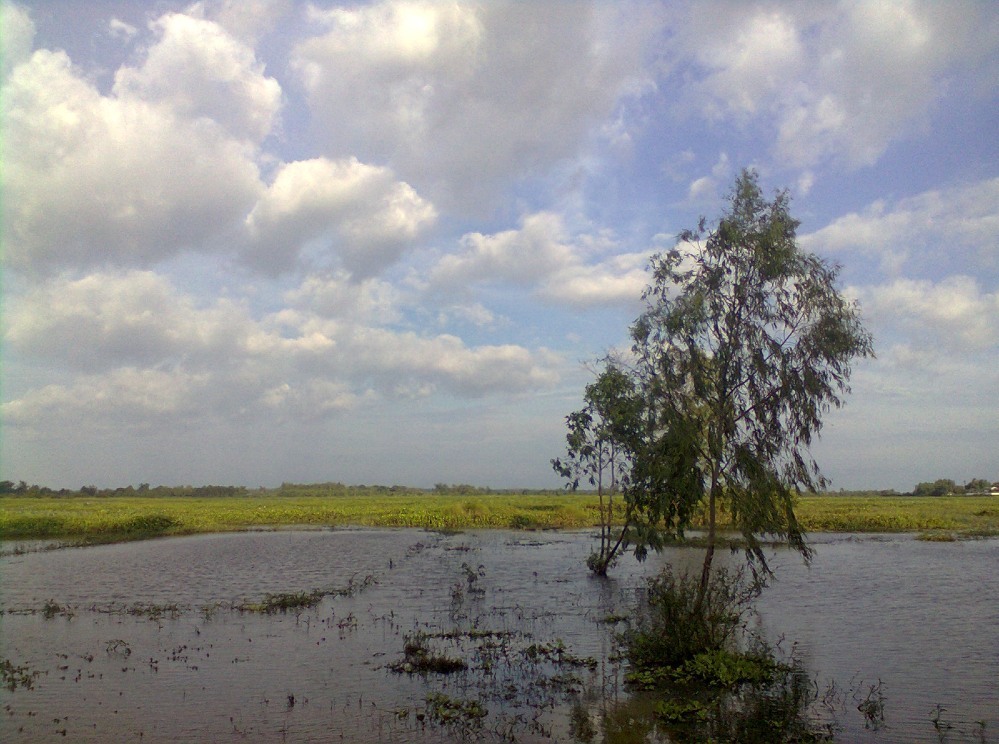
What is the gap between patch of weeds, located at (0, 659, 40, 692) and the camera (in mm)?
13398

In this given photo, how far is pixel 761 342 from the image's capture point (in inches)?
581

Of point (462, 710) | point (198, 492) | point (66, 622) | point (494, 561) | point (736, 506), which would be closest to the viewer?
point (462, 710)

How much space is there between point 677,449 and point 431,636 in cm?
785

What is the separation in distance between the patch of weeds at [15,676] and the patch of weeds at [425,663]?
6.87 meters

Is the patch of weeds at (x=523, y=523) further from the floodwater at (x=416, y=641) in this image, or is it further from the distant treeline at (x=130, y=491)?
the distant treeline at (x=130, y=491)

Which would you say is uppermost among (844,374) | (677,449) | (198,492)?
(844,374)

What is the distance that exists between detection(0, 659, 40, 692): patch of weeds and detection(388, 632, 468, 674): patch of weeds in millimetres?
6868

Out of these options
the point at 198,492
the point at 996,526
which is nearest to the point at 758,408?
the point at 996,526

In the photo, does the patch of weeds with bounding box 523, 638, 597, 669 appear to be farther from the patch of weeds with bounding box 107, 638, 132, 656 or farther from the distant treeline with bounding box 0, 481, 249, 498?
the distant treeline with bounding box 0, 481, 249, 498

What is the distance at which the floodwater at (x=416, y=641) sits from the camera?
11.4 meters

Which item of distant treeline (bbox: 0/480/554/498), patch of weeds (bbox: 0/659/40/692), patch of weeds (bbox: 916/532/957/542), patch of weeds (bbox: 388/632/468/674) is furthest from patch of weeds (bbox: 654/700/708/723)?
distant treeline (bbox: 0/480/554/498)

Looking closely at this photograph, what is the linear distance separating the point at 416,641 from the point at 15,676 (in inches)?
316

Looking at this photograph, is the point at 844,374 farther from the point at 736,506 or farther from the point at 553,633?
the point at 553,633

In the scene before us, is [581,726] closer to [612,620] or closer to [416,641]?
[416,641]
